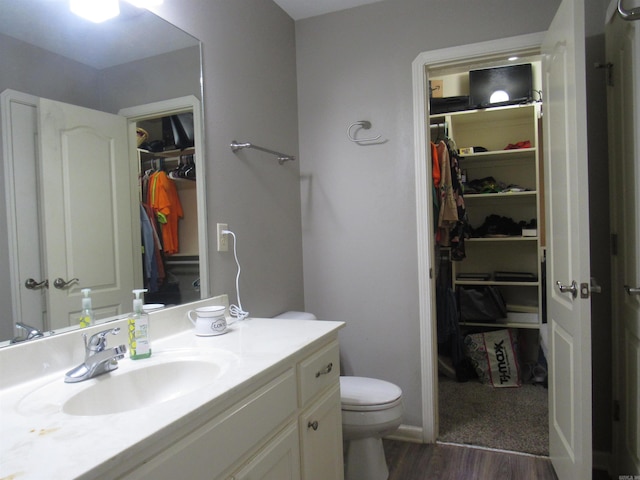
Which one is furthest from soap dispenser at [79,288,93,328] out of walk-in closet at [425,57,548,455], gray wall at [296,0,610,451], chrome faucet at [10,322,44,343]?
walk-in closet at [425,57,548,455]

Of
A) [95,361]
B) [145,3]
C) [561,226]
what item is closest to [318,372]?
[95,361]

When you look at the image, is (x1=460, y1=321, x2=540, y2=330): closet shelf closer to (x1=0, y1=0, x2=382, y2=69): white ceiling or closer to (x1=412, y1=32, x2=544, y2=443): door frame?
(x1=412, y1=32, x2=544, y2=443): door frame

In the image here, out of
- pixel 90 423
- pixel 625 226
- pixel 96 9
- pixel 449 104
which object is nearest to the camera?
A: pixel 90 423

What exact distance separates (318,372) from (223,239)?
73 centimetres

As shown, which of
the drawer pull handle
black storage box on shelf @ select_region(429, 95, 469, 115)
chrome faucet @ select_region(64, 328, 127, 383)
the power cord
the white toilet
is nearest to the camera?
chrome faucet @ select_region(64, 328, 127, 383)

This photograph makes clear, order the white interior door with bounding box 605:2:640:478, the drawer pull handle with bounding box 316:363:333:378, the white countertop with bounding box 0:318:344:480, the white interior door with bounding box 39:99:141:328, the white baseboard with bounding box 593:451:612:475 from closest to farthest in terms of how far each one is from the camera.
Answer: the white countertop with bounding box 0:318:344:480
the white interior door with bounding box 39:99:141:328
the drawer pull handle with bounding box 316:363:333:378
the white interior door with bounding box 605:2:640:478
the white baseboard with bounding box 593:451:612:475

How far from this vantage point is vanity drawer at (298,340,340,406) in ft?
4.10

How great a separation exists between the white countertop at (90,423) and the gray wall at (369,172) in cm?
116

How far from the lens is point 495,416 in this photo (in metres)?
2.48

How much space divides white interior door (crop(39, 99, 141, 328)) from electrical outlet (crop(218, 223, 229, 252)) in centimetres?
41

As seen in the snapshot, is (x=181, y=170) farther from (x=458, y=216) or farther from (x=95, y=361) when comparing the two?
(x=458, y=216)

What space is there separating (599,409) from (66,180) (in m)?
2.40

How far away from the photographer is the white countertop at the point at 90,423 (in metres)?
0.61

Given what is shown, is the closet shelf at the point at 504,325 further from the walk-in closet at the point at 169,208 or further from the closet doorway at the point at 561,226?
the walk-in closet at the point at 169,208
